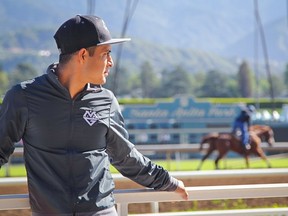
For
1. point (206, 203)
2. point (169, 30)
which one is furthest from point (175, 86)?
point (169, 30)

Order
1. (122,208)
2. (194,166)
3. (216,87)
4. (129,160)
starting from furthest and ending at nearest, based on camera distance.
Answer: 1. (216,87)
2. (194,166)
3. (122,208)
4. (129,160)

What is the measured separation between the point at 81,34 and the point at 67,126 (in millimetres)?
268

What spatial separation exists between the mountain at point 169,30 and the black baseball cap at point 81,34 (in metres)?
115

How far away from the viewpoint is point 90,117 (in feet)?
6.00

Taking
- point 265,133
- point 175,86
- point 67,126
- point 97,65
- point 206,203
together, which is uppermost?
point 175,86

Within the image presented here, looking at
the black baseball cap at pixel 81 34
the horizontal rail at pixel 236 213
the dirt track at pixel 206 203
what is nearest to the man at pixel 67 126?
the black baseball cap at pixel 81 34

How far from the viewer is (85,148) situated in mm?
1831

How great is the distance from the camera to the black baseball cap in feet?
5.94

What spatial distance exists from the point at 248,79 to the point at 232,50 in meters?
108

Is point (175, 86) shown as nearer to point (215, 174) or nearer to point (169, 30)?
point (215, 174)

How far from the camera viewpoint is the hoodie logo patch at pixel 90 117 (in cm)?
182

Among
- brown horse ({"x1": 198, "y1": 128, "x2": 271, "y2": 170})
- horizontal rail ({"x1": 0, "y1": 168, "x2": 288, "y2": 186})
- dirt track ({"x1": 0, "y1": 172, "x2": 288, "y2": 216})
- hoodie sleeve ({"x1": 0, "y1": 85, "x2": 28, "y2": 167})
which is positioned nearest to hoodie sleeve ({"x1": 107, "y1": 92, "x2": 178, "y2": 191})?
hoodie sleeve ({"x1": 0, "y1": 85, "x2": 28, "y2": 167})

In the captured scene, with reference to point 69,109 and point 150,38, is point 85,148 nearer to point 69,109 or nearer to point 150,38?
point 69,109

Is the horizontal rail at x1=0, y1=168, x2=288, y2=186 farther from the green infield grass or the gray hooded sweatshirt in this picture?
the green infield grass
